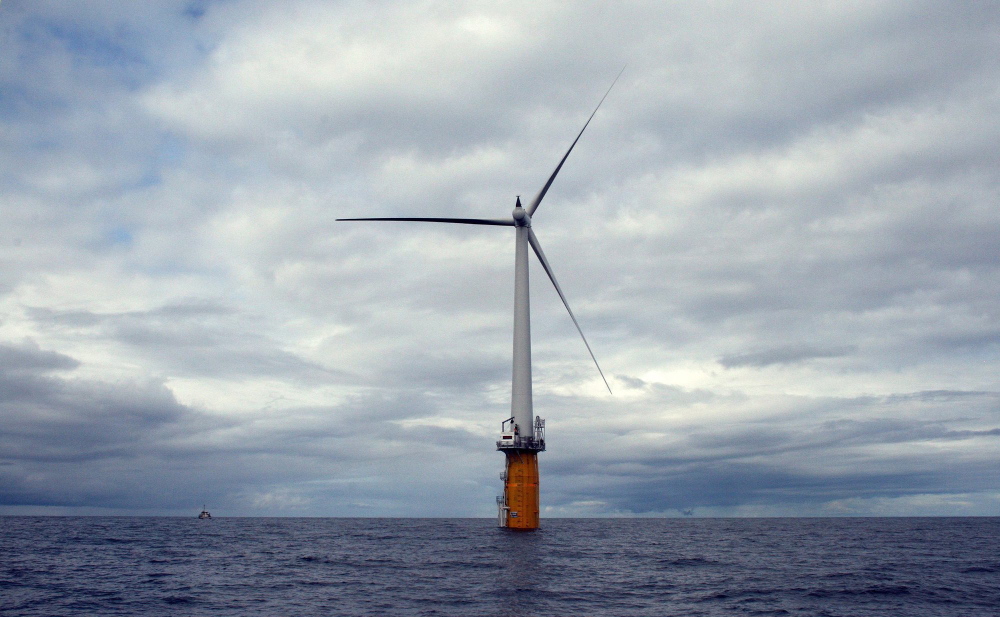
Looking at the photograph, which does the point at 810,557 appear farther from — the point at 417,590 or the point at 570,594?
the point at 417,590

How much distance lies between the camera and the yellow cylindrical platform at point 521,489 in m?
107

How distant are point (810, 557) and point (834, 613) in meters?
48.5

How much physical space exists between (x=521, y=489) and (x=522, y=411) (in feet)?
40.1

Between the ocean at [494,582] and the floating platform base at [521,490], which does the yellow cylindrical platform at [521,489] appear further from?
the ocean at [494,582]

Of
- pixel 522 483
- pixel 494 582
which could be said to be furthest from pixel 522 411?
pixel 494 582

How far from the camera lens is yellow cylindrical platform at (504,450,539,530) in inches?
4220

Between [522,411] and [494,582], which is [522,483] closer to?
[522,411]

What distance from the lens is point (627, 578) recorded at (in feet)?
222

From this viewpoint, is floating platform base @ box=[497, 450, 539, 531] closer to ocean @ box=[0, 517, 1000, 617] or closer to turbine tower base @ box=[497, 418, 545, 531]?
turbine tower base @ box=[497, 418, 545, 531]

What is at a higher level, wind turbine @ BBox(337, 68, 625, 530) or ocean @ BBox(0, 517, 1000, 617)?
wind turbine @ BBox(337, 68, 625, 530)

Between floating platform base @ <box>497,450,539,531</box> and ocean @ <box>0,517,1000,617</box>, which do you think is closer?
ocean @ <box>0,517,1000,617</box>

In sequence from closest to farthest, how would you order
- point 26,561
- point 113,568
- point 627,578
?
point 627,578
point 113,568
point 26,561

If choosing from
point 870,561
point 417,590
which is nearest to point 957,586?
point 870,561

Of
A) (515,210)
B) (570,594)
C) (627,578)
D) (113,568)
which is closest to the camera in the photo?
(570,594)
